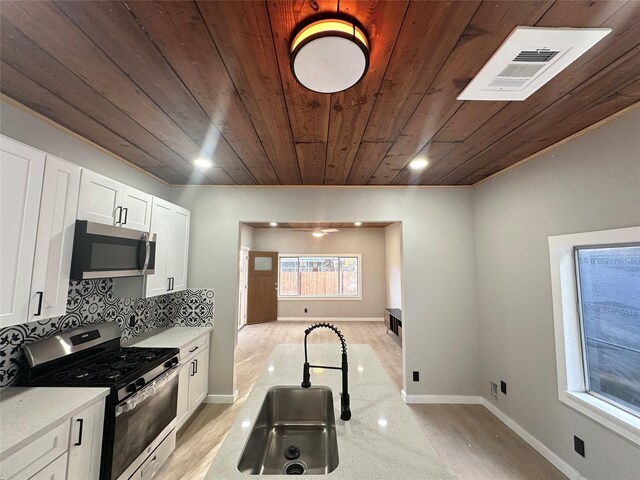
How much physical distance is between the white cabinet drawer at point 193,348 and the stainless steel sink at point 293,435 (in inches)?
52.3

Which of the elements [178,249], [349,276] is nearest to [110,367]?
[178,249]

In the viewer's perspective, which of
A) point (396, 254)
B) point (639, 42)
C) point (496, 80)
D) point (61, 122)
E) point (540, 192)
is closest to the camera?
point (639, 42)

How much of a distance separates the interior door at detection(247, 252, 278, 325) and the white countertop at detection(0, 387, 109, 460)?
577cm

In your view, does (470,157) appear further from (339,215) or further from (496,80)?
(339,215)

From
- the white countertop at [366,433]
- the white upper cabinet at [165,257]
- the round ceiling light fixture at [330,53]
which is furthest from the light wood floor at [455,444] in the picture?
the round ceiling light fixture at [330,53]

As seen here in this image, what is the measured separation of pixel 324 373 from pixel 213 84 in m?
1.91

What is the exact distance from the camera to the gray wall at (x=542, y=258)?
66.2 inches

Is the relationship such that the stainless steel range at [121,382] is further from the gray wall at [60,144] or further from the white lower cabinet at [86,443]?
the gray wall at [60,144]

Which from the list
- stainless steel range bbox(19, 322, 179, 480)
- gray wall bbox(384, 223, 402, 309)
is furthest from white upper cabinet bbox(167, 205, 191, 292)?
gray wall bbox(384, 223, 402, 309)

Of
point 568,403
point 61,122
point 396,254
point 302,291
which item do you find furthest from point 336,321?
point 61,122

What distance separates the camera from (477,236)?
3219mm

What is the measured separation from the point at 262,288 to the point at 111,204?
5.69 m

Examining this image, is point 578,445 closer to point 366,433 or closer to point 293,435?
point 366,433

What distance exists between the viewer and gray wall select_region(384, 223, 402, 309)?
21.8 feet
